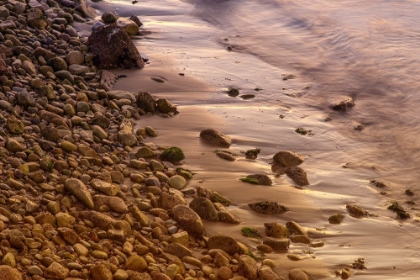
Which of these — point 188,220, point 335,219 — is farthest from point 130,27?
point 188,220

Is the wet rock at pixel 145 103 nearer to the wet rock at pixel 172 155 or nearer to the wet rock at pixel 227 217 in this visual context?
the wet rock at pixel 172 155

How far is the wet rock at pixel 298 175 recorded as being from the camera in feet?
20.4

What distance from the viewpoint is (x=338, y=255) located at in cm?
491

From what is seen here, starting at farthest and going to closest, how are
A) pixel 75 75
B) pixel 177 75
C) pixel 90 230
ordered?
pixel 177 75, pixel 75 75, pixel 90 230

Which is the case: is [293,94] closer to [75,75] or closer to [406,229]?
[75,75]

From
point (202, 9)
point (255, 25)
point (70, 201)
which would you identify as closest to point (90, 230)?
point (70, 201)

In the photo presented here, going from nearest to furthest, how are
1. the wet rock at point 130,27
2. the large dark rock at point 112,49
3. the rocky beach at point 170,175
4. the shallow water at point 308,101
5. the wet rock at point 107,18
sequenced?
the rocky beach at point 170,175 → the shallow water at point 308,101 → the large dark rock at point 112,49 → the wet rock at point 130,27 → the wet rock at point 107,18

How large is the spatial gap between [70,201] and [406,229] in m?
3.17

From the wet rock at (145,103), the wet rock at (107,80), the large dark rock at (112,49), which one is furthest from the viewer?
the large dark rock at (112,49)

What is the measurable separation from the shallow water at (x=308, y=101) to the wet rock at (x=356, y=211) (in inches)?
2.8

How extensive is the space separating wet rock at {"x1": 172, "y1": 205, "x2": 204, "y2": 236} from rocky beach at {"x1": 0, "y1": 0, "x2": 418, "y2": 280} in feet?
0.04

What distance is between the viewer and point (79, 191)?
4855mm

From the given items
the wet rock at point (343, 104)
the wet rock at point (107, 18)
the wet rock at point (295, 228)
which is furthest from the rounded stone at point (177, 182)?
the wet rock at point (107, 18)

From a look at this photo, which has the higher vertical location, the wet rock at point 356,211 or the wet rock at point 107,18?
the wet rock at point 107,18
